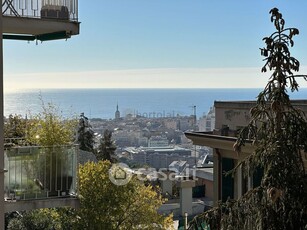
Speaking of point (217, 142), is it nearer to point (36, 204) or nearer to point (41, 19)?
point (36, 204)

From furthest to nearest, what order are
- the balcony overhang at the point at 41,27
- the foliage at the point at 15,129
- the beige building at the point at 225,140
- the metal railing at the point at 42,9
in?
the beige building at the point at 225,140
the foliage at the point at 15,129
the metal railing at the point at 42,9
the balcony overhang at the point at 41,27

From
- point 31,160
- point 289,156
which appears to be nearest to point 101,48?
point 31,160

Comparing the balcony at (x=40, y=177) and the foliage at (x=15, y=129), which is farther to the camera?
the foliage at (x=15, y=129)

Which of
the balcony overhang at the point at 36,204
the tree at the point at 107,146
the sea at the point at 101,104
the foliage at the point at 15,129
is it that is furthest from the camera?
the tree at the point at 107,146

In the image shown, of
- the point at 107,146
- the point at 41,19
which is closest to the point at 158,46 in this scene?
the point at 107,146

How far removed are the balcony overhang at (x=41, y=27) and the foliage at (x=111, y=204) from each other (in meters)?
4.07

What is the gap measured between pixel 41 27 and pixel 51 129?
2.71 meters

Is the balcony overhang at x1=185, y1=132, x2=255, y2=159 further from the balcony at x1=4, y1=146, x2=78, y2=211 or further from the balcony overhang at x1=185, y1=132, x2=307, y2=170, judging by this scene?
the balcony at x1=4, y1=146, x2=78, y2=211

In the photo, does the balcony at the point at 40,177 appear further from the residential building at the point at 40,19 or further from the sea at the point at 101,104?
the residential building at the point at 40,19

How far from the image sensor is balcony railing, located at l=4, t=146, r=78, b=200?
22.7 ft

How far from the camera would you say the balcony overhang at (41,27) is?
6.08 metres

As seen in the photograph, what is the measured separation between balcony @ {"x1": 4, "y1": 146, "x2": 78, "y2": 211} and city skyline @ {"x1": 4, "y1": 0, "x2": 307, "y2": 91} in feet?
3.72

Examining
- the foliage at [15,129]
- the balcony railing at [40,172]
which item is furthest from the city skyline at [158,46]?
the balcony railing at [40,172]

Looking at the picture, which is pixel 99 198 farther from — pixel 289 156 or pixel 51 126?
pixel 289 156
